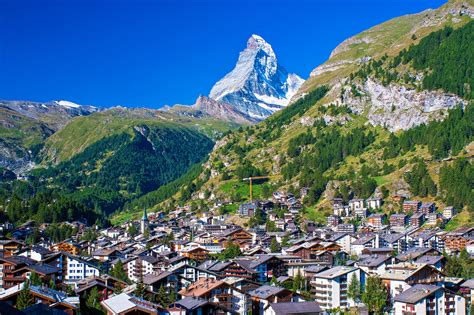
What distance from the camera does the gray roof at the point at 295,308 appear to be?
81.6m

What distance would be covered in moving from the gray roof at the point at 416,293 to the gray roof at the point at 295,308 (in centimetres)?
989

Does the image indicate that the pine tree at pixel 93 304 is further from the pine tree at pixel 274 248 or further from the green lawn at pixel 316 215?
the green lawn at pixel 316 215

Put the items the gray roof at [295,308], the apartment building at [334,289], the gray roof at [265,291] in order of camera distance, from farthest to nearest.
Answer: the apartment building at [334,289] → the gray roof at [265,291] → the gray roof at [295,308]

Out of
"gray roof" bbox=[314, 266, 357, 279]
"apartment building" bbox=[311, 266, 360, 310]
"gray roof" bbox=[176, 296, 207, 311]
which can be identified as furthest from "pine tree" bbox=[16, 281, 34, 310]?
"gray roof" bbox=[314, 266, 357, 279]

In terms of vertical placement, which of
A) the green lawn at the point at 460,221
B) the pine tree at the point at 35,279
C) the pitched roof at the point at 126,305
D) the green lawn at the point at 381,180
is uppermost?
the green lawn at the point at 381,180

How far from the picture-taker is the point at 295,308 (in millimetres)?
82438

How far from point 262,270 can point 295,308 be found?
28697 millimetres

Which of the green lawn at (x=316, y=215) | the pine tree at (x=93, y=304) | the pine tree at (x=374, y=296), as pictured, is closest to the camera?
the pine tree at (x=93, y=304)

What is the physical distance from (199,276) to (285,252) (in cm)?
3413

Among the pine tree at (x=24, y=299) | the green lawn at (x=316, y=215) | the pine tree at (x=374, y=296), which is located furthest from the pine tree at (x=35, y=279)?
the green lawn at (x=316, y=215)

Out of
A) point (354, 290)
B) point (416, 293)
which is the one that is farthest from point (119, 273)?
point (416, 293)

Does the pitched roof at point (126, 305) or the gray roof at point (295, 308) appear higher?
the pitched roof at point (126, 305)

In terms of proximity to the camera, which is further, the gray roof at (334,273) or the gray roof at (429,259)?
the gray roof at (429,259)

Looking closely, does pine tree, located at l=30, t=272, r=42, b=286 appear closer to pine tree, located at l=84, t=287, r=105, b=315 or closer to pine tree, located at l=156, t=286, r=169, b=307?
pine tree, located at l=84, t=287, r=105, b=315
